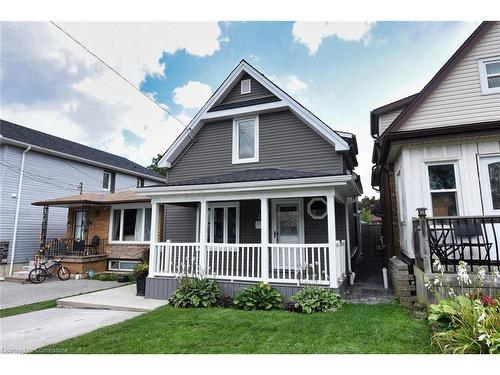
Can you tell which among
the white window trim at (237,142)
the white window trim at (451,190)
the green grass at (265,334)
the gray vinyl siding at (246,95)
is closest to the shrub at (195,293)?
the green grass at (265,334)

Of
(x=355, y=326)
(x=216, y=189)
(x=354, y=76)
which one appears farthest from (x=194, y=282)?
(x=354, y=76)

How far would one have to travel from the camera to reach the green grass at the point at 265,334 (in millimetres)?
4312

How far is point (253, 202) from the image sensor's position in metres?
10.0

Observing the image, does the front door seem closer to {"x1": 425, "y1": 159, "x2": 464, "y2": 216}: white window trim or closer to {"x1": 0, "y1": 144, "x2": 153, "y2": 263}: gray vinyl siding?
{"x1": 425, "y1": 159, "x2": 464, "y2": 216}: white window trim

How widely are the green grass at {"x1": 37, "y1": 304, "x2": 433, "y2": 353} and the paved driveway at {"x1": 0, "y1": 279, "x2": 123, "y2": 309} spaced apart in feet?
16.2

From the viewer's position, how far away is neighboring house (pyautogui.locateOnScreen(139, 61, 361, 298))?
25.3 ft

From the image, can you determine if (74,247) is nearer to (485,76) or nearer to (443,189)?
(443,189)

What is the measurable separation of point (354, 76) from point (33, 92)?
520 inches

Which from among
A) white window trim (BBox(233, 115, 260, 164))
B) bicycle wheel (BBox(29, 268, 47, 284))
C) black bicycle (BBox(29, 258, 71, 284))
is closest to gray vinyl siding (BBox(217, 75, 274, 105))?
white window trim (BBox(233, 115, 260, 164))

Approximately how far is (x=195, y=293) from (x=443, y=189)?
21.7 ft

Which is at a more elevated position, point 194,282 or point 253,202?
point 253,202
